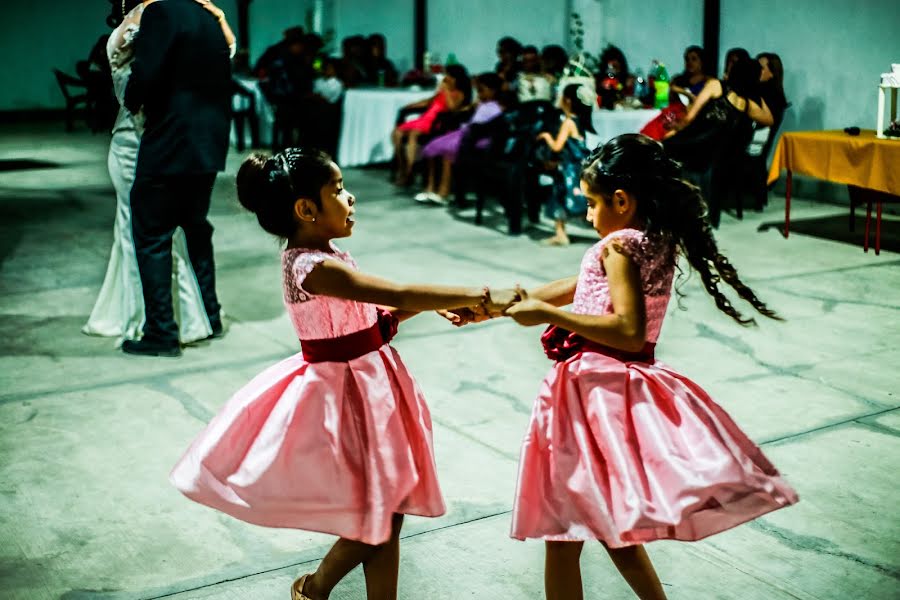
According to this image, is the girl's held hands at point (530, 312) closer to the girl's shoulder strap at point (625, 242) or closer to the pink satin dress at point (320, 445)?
the girl's shoulder strap at point (625, 242)

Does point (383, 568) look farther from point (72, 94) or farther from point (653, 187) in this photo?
point (72, 94)

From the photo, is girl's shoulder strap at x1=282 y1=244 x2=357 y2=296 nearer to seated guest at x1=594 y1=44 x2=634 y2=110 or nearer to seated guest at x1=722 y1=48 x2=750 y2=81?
seated guest at x1=594 y1=44 x2=634 y2=110

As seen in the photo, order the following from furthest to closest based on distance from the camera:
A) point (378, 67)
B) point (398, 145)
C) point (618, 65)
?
point (378, 67), point (398, 145), point (618, 65)

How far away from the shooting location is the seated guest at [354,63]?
11914mm

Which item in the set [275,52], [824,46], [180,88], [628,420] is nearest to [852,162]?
[824,46]

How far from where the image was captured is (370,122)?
36.7 ft

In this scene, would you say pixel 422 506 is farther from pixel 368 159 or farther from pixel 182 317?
pixel 368 159

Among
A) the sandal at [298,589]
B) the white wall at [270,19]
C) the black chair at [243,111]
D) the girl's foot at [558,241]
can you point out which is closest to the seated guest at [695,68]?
the girl's foot at [558,241]

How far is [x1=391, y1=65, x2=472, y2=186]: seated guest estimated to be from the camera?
9586 millimetres

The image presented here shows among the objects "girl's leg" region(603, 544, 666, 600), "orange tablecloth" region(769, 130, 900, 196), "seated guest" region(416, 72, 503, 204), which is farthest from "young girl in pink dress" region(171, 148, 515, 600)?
"seated guest" region(416, 72, 503, 204)

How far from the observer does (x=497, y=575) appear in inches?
113

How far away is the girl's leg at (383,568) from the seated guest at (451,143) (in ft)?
20.3

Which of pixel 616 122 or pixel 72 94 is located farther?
pixel 72 94

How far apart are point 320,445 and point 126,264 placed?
316 cm
